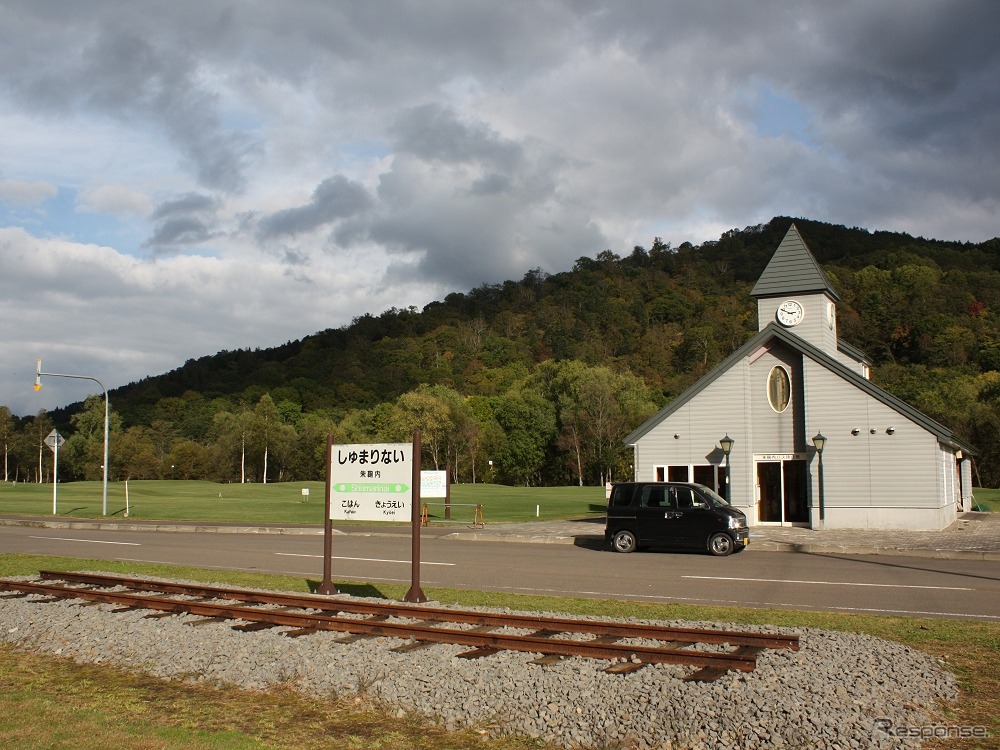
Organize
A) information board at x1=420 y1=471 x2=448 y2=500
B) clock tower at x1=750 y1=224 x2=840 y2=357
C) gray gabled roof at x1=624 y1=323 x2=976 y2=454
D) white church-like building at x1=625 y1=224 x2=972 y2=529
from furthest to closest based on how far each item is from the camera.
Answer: clock tower at x1=750 y1=224 x2=840 y2=357 → information board at x1=420 y1=471 x2=448 y2=500 → white church-like building at x1=625 y1=224 x2=972 y2=529 → gray gabled roof at x1=624 y1=323 x2=976 y2=454

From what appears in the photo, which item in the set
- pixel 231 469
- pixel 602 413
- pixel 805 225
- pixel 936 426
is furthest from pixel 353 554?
pixel 805 225

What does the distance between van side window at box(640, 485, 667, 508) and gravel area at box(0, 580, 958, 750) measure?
12.0m

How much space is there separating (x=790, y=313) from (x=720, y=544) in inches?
537

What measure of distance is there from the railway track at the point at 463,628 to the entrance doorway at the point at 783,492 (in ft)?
67.5

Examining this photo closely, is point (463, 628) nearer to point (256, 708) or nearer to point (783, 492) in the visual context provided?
point (256, 708)

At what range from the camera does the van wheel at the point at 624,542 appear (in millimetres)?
22328

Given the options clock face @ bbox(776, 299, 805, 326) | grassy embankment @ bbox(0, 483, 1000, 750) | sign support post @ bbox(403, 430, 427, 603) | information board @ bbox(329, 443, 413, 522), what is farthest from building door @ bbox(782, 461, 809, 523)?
sign support post @ bbox(403, 430, 427, 603)

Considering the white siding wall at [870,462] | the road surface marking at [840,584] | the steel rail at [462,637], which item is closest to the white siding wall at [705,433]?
the white siding wall at [870,462]

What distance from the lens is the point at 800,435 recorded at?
29.1 m

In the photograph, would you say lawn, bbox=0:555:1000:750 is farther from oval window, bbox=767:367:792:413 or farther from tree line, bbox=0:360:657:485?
→ tree line, bbox=0:360:657:485

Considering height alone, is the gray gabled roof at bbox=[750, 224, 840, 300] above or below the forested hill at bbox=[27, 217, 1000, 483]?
below

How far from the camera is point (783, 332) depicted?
1150 inches

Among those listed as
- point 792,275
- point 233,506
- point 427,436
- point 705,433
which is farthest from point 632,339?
point 705,433

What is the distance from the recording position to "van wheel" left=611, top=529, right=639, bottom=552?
73.3ft
